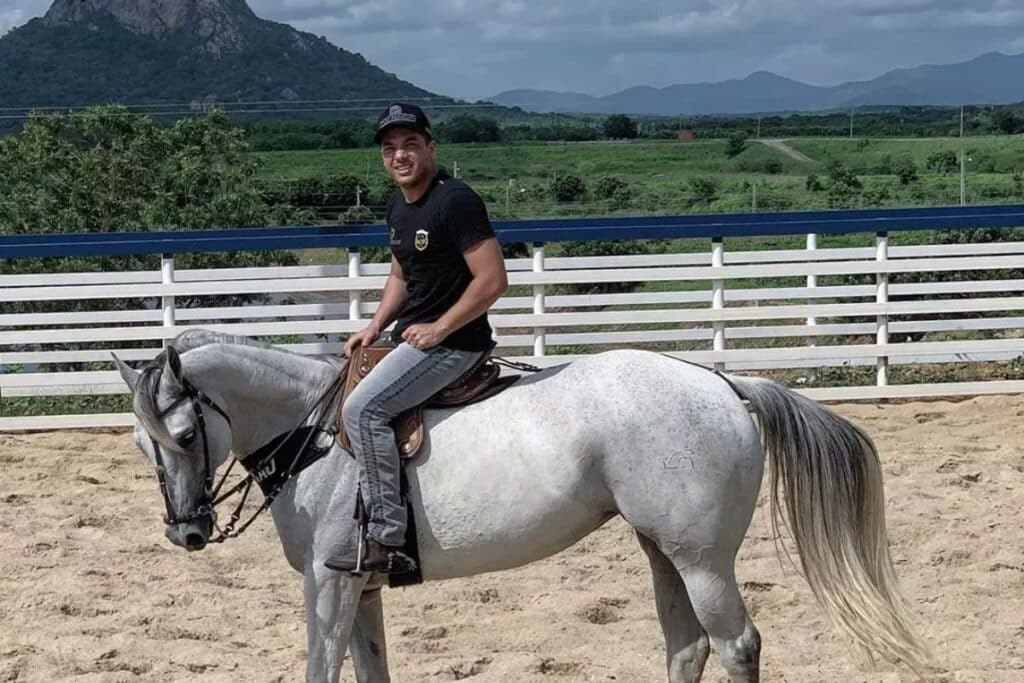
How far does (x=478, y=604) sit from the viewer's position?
5840 mm

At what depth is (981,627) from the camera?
17.5ft

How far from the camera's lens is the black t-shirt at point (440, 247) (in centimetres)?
404

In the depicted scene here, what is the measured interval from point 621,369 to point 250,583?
113 inches

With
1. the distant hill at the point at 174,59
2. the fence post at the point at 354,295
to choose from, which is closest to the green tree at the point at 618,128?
the distant hill at the point at 174,59

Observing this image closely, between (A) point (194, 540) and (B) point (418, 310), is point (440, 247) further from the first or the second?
(A) point (194, 540)

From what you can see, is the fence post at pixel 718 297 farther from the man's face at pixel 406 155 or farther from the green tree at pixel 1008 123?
the green tree at pixel 1008 123

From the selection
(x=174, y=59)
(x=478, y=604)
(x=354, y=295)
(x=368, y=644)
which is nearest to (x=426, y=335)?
(x=368, y=644)

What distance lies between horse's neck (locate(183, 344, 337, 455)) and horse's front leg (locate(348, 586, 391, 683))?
622 millimetres

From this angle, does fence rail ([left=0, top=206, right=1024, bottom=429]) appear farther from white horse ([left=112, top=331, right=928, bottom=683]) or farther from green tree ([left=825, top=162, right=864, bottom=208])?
green tree ([left=825, top=162, right=864, bottom=208])

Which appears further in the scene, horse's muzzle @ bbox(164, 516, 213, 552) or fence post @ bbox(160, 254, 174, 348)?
fence post @ bbox(160, 254, 174, 348)

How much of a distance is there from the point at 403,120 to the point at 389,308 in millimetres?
716

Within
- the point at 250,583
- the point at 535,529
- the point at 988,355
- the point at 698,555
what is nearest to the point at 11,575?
the point at 250,583

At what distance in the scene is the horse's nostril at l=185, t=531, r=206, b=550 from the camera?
401 centimetres

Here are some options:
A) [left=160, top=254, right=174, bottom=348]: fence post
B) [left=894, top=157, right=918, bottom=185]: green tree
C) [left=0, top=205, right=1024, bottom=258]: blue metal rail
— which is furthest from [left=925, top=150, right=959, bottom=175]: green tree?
[left=160, top=254, right=174, bottom=348]: fence post
